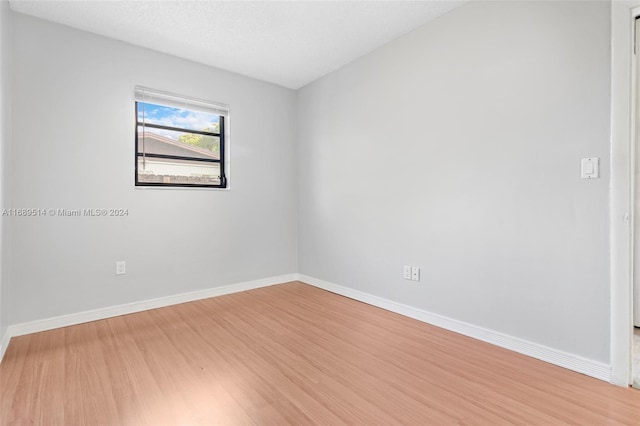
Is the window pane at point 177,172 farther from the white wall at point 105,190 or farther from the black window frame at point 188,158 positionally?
the white wall at point 105,190

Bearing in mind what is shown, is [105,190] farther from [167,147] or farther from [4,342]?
[4,342]

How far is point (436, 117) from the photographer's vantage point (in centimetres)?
256

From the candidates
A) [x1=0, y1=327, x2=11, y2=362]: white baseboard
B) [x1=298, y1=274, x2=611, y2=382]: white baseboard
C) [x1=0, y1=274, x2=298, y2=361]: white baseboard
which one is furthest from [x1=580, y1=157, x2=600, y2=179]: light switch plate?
[x1=0, y1=327, x2=11, y2=362]: white baseboard

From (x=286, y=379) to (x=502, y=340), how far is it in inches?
60.3

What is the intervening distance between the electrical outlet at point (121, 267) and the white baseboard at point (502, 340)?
2266 mm

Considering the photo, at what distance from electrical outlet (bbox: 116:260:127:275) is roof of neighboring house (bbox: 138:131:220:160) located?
1.09m

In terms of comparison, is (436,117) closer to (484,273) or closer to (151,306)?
(484,273)

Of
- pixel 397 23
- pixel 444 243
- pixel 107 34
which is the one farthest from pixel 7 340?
pixel 397 23

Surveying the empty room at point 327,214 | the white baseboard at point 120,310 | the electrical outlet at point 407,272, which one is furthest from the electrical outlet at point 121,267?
the electrical outlet at point 407,272

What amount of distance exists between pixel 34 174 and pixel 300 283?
2.83 metres

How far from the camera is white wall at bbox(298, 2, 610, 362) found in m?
1.83

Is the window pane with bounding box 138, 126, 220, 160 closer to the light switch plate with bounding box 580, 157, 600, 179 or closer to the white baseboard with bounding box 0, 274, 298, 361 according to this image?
the white baseboard with bounding box 0, 274, 298, 361

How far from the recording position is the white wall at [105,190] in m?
2.47

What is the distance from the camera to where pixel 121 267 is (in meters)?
2.88
